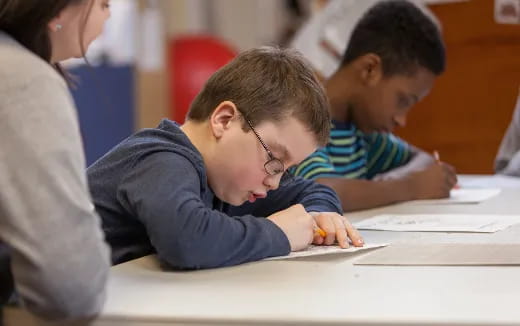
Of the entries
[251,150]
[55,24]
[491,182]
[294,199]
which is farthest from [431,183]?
[55,24]

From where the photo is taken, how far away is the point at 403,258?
1.06 meters

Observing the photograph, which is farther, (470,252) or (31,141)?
(470,252)

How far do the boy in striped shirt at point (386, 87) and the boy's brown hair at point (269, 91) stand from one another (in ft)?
2.07

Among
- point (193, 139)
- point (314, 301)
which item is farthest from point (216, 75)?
point (314, 301)

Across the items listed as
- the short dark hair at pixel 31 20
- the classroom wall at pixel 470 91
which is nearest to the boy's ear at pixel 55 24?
the short dark hair at pixel 31 20

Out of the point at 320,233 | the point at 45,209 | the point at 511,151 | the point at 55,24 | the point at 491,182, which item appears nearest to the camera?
the point at 45,209

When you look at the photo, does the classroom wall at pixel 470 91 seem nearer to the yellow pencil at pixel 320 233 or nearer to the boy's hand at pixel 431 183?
the boy's hand at pixel 431 183

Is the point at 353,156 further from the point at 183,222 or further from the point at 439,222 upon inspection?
the point at 183,222

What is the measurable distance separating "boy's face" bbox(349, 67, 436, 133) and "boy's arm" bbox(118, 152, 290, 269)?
0.92 m

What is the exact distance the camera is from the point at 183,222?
0.96 m

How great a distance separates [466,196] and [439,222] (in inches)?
17.9

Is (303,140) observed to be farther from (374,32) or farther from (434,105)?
(434,105)

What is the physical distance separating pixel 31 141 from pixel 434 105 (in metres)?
2.08

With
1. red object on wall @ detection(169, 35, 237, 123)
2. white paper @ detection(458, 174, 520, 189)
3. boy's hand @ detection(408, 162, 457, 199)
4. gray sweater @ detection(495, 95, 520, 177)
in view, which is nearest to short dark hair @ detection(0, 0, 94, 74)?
boy's hand @ detection(408, 162, 457, 199)
